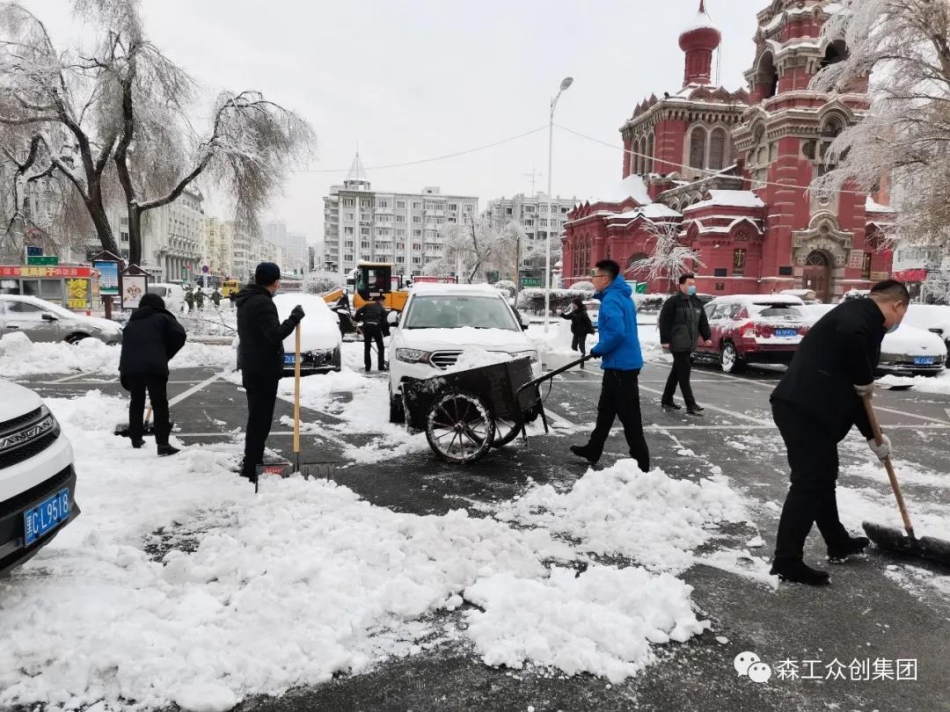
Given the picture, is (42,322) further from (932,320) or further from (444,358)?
(932,320)

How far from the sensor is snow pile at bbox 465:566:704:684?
2.91 meters

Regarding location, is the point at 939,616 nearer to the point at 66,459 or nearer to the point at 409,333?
the point at 66,459

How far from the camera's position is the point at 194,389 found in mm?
10852

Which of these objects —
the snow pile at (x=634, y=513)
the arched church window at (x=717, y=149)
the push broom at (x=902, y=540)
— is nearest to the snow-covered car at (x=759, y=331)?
the snow pile at (x=634, y=513)

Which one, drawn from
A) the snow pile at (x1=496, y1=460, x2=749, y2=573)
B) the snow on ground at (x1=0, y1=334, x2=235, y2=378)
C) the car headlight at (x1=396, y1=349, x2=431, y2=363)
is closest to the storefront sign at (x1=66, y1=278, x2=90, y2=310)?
the snow on ground at (x1=0, y1=334, x2=235, y2=378)

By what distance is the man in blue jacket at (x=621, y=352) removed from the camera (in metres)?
5.89

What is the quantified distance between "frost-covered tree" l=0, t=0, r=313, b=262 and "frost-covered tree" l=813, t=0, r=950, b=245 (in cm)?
1863

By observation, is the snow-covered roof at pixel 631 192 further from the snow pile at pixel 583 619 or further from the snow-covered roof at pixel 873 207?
the snow pile at pixel 583 619

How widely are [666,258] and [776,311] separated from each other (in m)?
31.8

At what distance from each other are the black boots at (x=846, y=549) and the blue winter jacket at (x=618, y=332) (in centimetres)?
232

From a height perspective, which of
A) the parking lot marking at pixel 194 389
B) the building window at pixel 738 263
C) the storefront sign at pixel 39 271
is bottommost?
the parking lot marking at pixel 194 389

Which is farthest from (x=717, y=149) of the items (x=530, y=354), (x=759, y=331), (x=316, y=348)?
(x=530, y=354)

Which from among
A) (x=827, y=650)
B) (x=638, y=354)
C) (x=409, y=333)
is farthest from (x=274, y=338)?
(x=827, y=650)

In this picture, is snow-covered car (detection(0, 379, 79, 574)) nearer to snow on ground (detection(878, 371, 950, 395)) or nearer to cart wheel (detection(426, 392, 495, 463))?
cart wheel (detection(426, 392, 495, 463))
